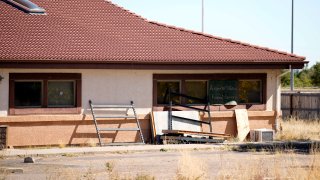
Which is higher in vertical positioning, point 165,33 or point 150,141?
point 165,33

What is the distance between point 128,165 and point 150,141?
7.36 metres

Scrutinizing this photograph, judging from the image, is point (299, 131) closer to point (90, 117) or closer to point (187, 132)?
point (187, 132)

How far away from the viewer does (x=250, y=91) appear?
25469 mm

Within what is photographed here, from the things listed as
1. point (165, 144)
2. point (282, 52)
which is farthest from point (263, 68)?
point (165, 144)

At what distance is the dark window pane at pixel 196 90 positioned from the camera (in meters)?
24.5

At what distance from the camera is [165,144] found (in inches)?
898

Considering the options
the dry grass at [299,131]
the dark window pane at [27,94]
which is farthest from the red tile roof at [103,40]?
the dry grass at [299,131]

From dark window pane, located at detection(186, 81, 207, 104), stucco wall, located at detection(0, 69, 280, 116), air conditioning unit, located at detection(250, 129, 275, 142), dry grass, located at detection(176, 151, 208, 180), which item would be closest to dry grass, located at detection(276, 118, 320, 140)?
air conditioning unit, located at detection(250, 129, 275, 142)

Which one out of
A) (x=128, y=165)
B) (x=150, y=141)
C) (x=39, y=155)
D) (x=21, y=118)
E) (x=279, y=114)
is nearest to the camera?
(x=128, y=165)

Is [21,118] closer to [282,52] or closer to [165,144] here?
[165,144]

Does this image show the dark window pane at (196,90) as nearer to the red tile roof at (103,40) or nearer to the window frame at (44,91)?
the red tile roof at (103,40)

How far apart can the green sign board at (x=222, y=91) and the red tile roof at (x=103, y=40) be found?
39.3 inches

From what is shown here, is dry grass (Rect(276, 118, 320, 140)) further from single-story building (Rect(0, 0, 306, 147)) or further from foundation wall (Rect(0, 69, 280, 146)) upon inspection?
foundation wall (Rect(0, 69, 280, 146))

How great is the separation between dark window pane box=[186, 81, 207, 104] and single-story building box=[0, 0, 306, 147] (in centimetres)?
4
